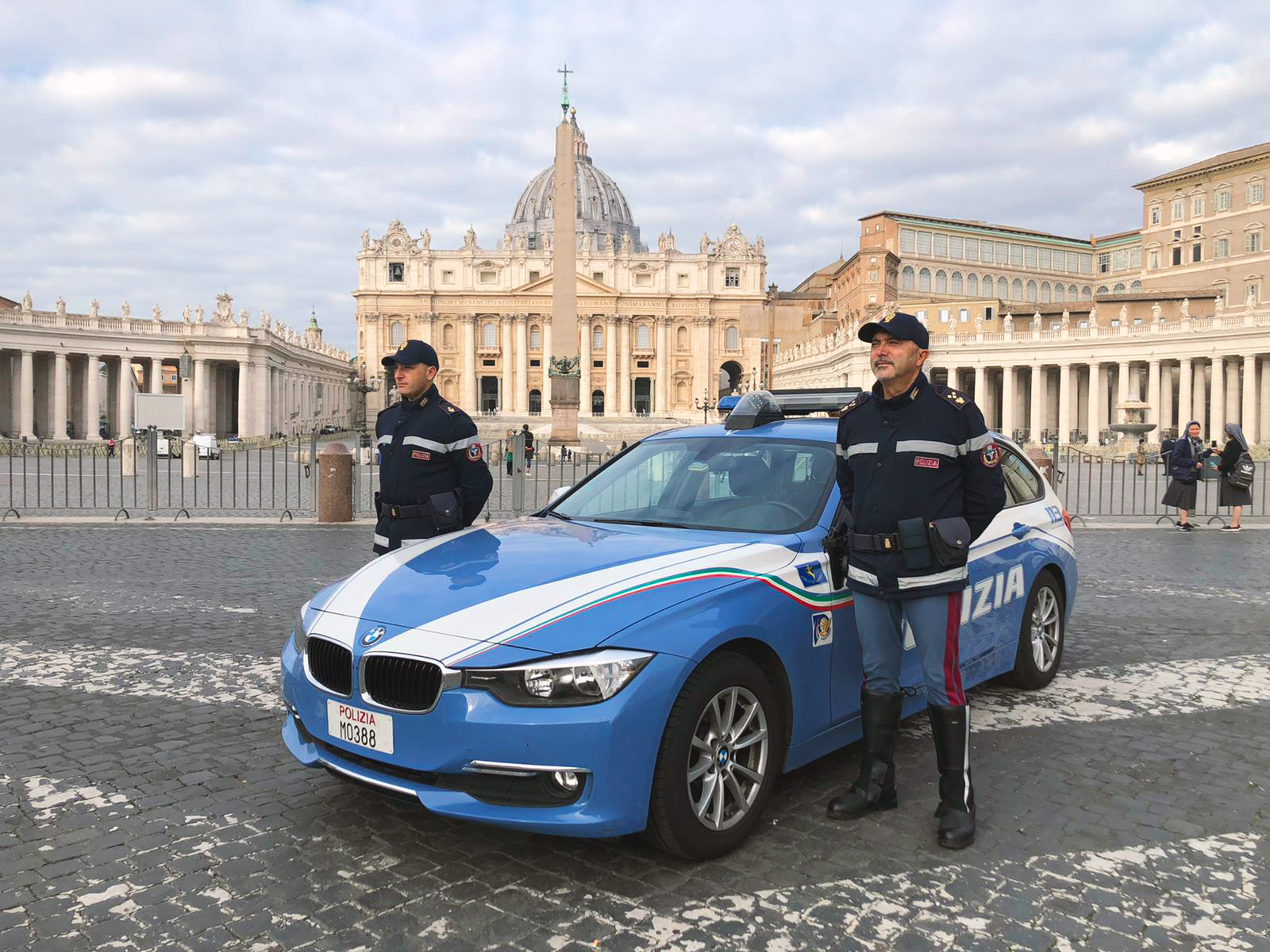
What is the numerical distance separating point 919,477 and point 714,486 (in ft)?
4.21

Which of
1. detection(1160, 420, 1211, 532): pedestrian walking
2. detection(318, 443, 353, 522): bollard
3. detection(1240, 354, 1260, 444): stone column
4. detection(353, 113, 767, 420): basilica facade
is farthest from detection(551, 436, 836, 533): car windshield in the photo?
detection(353, 113, 767, 420): basilica facade

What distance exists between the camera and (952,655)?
3707 millimetres

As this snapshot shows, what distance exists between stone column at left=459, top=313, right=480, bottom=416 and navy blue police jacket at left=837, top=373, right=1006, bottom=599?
10757 cm

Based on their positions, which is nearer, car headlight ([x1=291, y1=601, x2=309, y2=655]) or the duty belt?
the duty belt

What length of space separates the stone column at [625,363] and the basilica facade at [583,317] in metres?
0.12

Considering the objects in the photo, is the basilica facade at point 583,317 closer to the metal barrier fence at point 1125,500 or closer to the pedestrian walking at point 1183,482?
the metal barrier fence at point 1125,500

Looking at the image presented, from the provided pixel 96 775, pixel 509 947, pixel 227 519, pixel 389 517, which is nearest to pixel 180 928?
pixel 509 947

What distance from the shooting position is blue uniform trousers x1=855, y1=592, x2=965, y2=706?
3.69m

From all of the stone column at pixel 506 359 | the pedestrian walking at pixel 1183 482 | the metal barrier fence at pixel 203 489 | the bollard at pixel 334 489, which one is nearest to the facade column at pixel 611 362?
the stone column at pixel 506 359

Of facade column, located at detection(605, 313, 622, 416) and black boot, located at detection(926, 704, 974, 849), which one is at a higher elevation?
facade column, located at detection(605, 313, 622, 416)

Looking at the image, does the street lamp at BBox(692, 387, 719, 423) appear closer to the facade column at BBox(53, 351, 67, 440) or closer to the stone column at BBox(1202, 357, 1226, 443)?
the stone column at BBox(1202, 357, 1226, 443)

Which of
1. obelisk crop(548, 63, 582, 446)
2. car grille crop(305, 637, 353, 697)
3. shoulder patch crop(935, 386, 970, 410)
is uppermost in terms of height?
obelisk crop(548, 63, 582, 446)

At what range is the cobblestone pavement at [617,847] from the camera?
298cm

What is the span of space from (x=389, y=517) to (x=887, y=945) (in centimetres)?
351
